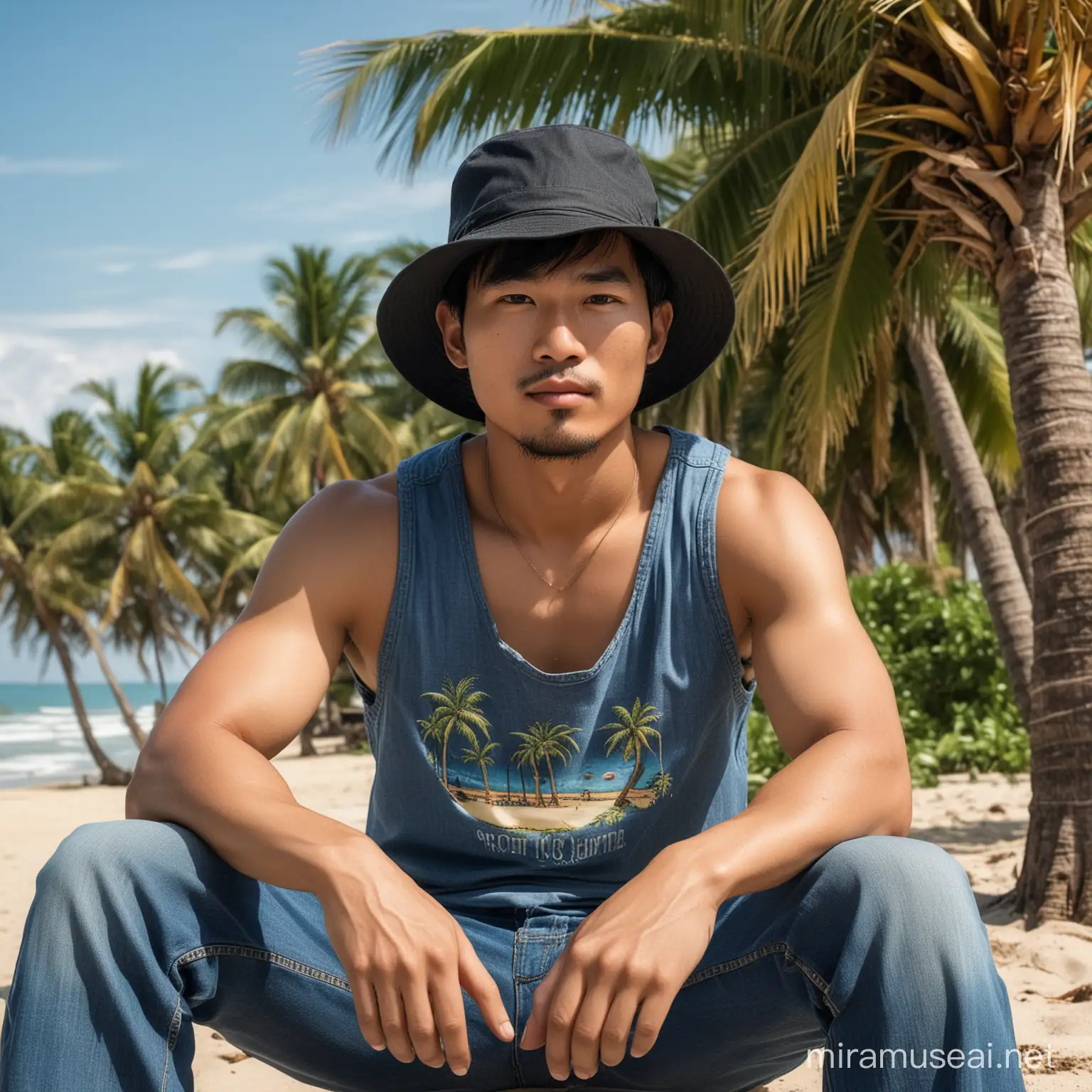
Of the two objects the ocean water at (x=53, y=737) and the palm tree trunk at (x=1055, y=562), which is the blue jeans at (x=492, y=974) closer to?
the palm tree trunk at (x=1055, y=562)

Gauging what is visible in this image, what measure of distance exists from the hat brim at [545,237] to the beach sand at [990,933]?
5.85 feet

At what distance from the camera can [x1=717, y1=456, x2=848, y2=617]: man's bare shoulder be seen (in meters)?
2.09

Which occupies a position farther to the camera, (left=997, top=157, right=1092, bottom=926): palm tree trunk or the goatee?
(left=997, top=157, right=1092, bottom=926): palm tree trunk

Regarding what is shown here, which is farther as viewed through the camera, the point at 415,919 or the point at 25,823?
the point at 25,823

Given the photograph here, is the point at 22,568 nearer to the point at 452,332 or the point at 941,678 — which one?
the point at 941,678

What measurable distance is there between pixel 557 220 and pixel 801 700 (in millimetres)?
917

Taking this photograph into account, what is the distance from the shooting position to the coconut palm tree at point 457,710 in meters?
2.19

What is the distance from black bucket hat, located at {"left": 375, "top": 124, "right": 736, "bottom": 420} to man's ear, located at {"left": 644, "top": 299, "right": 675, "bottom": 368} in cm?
3

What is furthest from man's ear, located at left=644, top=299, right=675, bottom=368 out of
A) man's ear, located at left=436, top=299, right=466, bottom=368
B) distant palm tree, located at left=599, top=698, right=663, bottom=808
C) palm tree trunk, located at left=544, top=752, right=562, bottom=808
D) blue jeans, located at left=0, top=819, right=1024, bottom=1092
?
blue jeans, located at left=0, top=819, right=1024, bottom=1092

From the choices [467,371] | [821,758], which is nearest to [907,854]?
[821,758]

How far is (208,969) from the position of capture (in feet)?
5.82

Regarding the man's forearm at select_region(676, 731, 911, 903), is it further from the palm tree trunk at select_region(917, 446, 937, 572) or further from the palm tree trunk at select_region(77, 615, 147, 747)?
the palm tree trunk at select_region(77, 615, 147, 747)

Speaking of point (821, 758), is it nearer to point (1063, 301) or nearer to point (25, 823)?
point (1063, 301)

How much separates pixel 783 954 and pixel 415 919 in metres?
0.53
